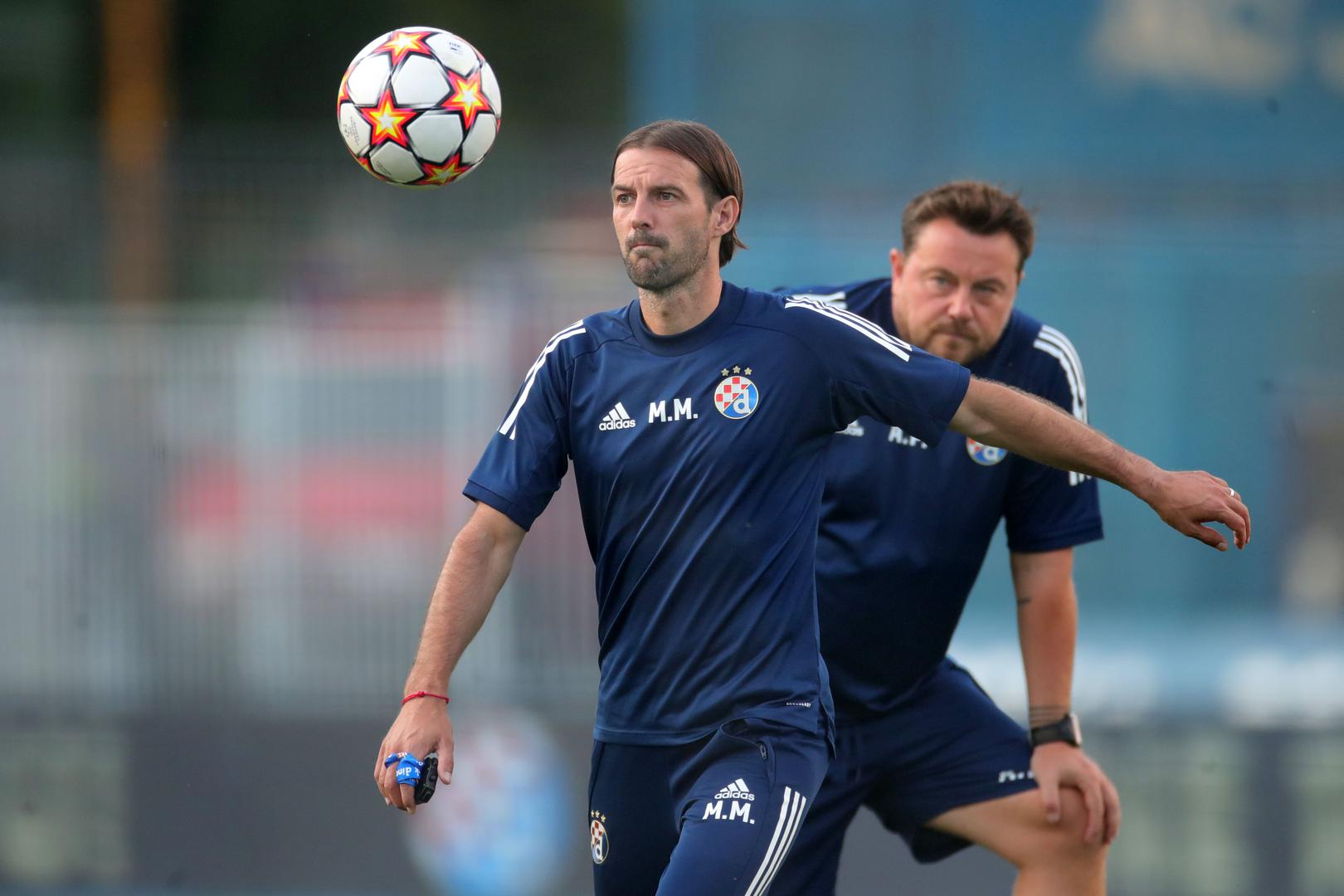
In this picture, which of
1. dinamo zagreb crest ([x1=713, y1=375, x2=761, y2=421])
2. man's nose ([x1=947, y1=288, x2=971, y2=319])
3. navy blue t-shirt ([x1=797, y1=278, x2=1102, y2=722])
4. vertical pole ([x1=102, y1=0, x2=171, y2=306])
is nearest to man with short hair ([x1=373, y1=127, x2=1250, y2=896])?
dinamo zagreb crest ([x1=713, y1=375, x2=761, y2=421])

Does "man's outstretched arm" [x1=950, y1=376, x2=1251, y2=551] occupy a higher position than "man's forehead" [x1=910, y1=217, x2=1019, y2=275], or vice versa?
"man's forehead" [x1=910, y1=217, x2=1019, y2=275]

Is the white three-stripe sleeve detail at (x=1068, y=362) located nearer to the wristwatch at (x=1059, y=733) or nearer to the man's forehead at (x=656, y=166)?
the wristwatch at (x=1059, y=733)

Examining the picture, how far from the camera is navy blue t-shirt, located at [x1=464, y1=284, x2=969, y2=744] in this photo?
4.39 metres

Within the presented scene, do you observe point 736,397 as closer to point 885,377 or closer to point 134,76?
point 885,377

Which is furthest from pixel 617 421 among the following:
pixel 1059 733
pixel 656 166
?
pixel 1059 733

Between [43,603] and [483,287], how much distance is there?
3086 millimetres

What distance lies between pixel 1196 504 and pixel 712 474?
1.25m

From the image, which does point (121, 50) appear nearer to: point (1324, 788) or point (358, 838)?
point (358, 838)

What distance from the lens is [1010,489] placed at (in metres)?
5.41

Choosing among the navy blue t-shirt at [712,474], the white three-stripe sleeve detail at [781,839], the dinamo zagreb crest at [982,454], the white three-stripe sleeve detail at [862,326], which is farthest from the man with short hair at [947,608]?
the white three-stripe sleeve detail at [781,839]

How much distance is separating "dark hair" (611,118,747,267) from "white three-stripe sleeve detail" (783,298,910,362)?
366 mm

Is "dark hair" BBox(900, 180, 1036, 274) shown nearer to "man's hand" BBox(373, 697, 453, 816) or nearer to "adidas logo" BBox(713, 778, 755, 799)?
"adidas logo" BBox(713, 778, 755, 799)

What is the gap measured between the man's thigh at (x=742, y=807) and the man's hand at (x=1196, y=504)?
1.10 meters

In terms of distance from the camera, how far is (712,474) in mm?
4391
